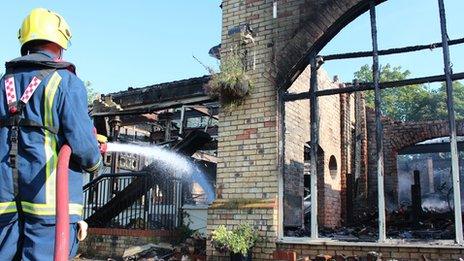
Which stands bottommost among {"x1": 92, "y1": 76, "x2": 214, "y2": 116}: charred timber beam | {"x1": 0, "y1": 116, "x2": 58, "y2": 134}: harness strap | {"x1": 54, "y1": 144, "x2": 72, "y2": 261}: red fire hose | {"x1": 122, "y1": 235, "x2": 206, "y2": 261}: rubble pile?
{"x1": 122, "y1": 235, "x2": 206, "y2": 261}: rubble pile

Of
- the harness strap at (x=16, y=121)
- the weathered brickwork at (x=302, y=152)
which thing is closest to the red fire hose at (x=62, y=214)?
the harness strap at (x=16, y=121)

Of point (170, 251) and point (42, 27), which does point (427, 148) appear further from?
point (42, 27)

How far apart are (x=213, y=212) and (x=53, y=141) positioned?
494 centimetres

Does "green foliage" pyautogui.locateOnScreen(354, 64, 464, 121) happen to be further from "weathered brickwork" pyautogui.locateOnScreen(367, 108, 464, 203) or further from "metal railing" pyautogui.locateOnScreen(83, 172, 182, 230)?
"metal railing" pyautogui.locateOnScreen(83, 172, 182, 230)

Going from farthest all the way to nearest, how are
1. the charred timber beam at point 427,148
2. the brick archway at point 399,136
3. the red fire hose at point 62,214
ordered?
the charred timber beam at point 427,148
the brick archway at point 399,136
the red fire hose at point 62,214

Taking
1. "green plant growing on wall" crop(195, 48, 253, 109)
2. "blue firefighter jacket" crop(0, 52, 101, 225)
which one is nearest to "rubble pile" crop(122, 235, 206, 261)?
"green plant growing on wall" crop(195, 48, 253, 109)

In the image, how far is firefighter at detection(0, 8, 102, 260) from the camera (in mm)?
1932

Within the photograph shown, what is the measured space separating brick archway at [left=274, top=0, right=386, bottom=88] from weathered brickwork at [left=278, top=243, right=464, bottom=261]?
2303 mm

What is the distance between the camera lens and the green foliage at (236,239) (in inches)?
241

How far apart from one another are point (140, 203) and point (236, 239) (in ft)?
12.9

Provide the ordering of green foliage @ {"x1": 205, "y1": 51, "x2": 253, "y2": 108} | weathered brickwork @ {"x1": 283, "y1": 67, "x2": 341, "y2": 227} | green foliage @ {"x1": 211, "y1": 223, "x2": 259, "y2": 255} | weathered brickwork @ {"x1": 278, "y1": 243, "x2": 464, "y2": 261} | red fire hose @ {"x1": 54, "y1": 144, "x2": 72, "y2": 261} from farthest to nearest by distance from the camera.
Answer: weathered brickwork @ {"x1": 283, "y1": 67, "x2": 341, "y2": 227} → green foliage @ {"x1": 205, "y1": 51, "x2": 253, "y2": 108} → green foliage @ {"x1": 211, "y1": 223, "x2": 259, "y2": 255} → weathered brickwork @ {"x1": 278, "y1": 243, "x2": 464, "y2": 261} → red fire hose @ {"x1": 54, "y1": 144, "x2": 72, "y2": 261}

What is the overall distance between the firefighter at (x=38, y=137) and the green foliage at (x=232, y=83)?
4680 millimetres

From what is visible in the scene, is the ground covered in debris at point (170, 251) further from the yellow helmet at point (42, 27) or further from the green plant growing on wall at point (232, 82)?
the yellow helmet at point (42, 27)

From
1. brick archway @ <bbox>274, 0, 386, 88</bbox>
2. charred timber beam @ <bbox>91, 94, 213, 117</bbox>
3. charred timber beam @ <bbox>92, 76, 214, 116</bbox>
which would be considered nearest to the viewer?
brick archway @ <bbox>274, 0, 386, 88</bbox>
